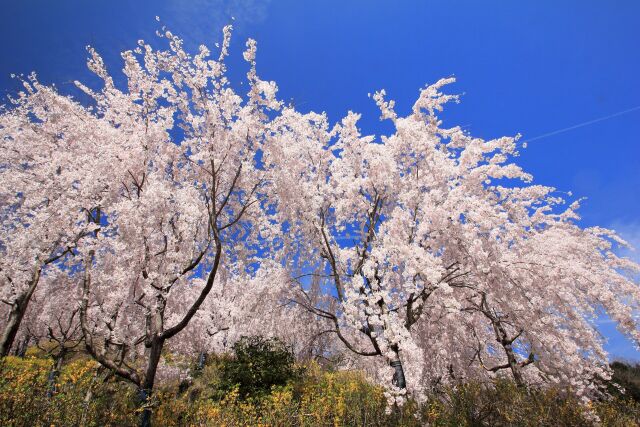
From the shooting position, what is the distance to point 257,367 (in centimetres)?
1373

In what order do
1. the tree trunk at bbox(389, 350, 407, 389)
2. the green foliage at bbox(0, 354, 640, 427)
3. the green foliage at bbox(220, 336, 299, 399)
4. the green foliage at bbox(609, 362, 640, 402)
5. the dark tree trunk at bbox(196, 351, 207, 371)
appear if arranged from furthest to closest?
the green foliage at bbox(609, 362, 640, 402) → the dark tree trunk at bbox(196, 351, 207, 371) → the green foliage at bbox(220, 336, 299, 399) → the tree trunk at bbox(389, 350, 407, 389) → the green foliage at bbox(0, 354, 640, 427)

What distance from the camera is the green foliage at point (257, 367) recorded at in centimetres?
1331

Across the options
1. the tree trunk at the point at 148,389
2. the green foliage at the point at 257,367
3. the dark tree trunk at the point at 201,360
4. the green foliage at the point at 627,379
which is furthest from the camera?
the green foliage at the point at 627,379

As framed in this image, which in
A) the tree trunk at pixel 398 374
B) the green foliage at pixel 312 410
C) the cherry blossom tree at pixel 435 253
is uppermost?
the cherry blossom tree at pixel 435 253

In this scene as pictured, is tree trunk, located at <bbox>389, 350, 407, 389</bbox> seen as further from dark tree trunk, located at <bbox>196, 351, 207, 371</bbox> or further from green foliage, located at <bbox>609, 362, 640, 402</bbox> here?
green foliage, located at <bbox>609, 362, 640, 402</bbox>

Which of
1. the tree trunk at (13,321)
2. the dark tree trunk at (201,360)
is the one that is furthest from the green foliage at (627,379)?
the tree trunk at (13,321)

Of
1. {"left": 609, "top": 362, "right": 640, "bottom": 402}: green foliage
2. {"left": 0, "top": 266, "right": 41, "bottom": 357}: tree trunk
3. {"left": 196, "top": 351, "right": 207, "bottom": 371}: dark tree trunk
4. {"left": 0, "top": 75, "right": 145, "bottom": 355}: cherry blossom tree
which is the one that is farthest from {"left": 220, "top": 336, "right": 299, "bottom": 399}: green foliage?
{"left": 609, "top": 362, "right": 640, "bottom": 402}: green foliage

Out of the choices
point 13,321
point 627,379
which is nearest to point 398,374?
point 13,321

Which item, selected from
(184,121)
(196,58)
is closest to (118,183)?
(184,121)

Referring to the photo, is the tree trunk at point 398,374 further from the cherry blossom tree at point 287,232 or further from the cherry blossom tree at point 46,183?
the cherry blossom tree at point 46,183

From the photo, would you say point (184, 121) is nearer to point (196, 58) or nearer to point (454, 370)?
point (196, 58)

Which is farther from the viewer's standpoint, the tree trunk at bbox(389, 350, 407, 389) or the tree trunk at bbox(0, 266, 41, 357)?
the tree trunk at bbox(0, 266, 41, 357)

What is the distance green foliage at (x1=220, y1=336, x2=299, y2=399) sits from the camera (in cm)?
1331

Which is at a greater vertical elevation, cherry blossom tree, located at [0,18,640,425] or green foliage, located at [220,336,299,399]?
cherry blossom tree, located at [0,18,640,425]
